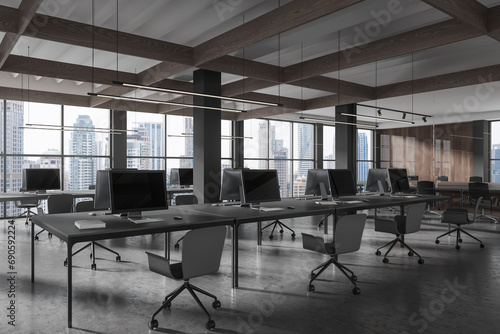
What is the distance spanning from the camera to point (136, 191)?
3.96 metres

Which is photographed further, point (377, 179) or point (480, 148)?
point (480, 148)

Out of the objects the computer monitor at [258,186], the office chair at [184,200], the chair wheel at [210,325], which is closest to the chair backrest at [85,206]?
the office chair at [184,200]

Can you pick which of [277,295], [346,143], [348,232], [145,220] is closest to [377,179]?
[346,143]

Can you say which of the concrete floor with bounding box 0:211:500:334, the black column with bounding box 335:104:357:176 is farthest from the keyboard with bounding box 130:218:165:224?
the black column with bounding box 335:104:357:176

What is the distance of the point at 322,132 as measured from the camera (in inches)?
623

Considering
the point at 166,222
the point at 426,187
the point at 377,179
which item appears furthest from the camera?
the point at 426,187

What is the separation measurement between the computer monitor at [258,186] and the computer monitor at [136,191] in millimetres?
1249

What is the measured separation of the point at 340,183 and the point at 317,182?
42cm

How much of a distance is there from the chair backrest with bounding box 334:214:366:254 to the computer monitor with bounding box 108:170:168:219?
1.91m

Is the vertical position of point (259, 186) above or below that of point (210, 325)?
above

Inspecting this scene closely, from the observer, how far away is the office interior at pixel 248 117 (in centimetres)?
357

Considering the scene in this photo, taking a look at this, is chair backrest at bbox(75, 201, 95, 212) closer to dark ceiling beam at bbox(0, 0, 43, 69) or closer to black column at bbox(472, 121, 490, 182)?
dark ceiling beam at bbox(0, 0, 43, 69)

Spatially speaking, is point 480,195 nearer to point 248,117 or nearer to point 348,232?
point 348,232

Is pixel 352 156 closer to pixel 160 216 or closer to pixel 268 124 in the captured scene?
pixel 268 124
